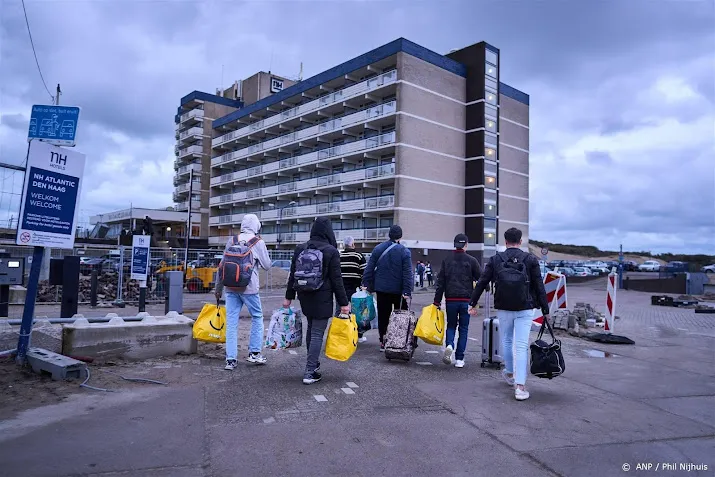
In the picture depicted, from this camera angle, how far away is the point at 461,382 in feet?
19.0

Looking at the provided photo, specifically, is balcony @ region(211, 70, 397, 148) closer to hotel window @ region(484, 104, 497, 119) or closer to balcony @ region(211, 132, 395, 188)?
balcony @ region(211, 132, 395, 188)

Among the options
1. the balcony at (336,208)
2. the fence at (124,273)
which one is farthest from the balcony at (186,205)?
the fence at (124,273)

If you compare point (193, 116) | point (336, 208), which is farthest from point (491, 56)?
point (193, 116)

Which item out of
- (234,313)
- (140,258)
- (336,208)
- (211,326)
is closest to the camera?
(234,313)

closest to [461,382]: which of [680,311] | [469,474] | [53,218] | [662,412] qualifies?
[662,412]

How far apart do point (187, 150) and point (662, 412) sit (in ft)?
242

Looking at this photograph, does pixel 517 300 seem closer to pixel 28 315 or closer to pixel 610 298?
pixel 28 315

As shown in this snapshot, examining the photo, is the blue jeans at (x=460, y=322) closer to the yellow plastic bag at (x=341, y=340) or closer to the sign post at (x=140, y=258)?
the yellow plastic bag at (x=341, y=340)

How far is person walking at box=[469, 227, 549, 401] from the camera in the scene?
5.22 metres

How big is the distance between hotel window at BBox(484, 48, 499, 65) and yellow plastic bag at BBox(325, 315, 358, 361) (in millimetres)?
44131

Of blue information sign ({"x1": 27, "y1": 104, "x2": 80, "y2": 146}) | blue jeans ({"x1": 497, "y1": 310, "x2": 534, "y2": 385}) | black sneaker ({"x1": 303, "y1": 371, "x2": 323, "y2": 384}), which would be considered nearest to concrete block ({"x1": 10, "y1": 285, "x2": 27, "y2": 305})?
blue information sign ({"x1": 27, "y1": 104, "x2": 80, "y2": 146})

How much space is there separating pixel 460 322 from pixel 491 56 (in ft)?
144

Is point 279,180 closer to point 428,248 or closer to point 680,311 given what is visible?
point 428,248

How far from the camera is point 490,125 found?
1772 inches
